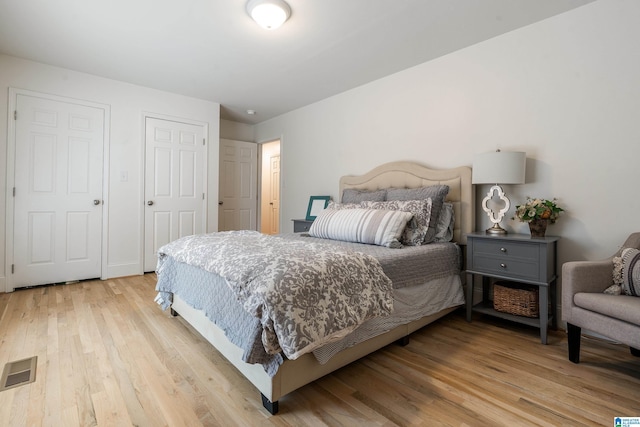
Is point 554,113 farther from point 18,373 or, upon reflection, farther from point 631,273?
point 18,373

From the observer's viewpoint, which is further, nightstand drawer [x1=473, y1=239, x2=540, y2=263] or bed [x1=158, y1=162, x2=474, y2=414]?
nightstand drawer [x1=473, y1=239, x2=540, y2=263]

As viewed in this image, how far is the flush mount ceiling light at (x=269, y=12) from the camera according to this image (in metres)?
2.18

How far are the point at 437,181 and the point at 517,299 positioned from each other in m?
1.19

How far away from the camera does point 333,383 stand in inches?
63.9

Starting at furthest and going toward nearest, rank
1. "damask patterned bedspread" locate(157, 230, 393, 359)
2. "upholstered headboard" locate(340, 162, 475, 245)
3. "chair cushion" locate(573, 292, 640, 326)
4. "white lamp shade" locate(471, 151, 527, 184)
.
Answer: "upholstered headboard" locate(340, 162, 475, 245), "white lamp shade" locate(471, 151, 527, 184), "chair cushion" locate(573, 292, 640, 326), "damask patterned bedspread" locate(157, 230, 393, 359)

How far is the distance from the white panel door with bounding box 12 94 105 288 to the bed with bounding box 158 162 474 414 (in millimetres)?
1931

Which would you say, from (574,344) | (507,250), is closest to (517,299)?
(507,250)

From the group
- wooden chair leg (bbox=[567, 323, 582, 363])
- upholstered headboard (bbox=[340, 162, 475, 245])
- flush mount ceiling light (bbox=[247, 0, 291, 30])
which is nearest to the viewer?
wooden chair leg (bbox=[567, 323, 582, 363])

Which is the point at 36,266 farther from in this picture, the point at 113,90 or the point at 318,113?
the point at 318,113

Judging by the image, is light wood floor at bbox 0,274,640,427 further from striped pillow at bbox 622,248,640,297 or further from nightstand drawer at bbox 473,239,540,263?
nightstand drawer at bbox 473,239,540,263

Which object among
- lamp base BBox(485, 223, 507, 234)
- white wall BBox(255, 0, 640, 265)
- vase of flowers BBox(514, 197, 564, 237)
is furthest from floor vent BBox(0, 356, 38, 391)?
white wall BBox(255, 0, 640, 265)

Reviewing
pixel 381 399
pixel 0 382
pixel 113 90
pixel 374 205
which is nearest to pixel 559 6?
pixel 374 205

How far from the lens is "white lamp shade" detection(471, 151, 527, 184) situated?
7.61 feet

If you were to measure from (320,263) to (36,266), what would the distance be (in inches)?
141
